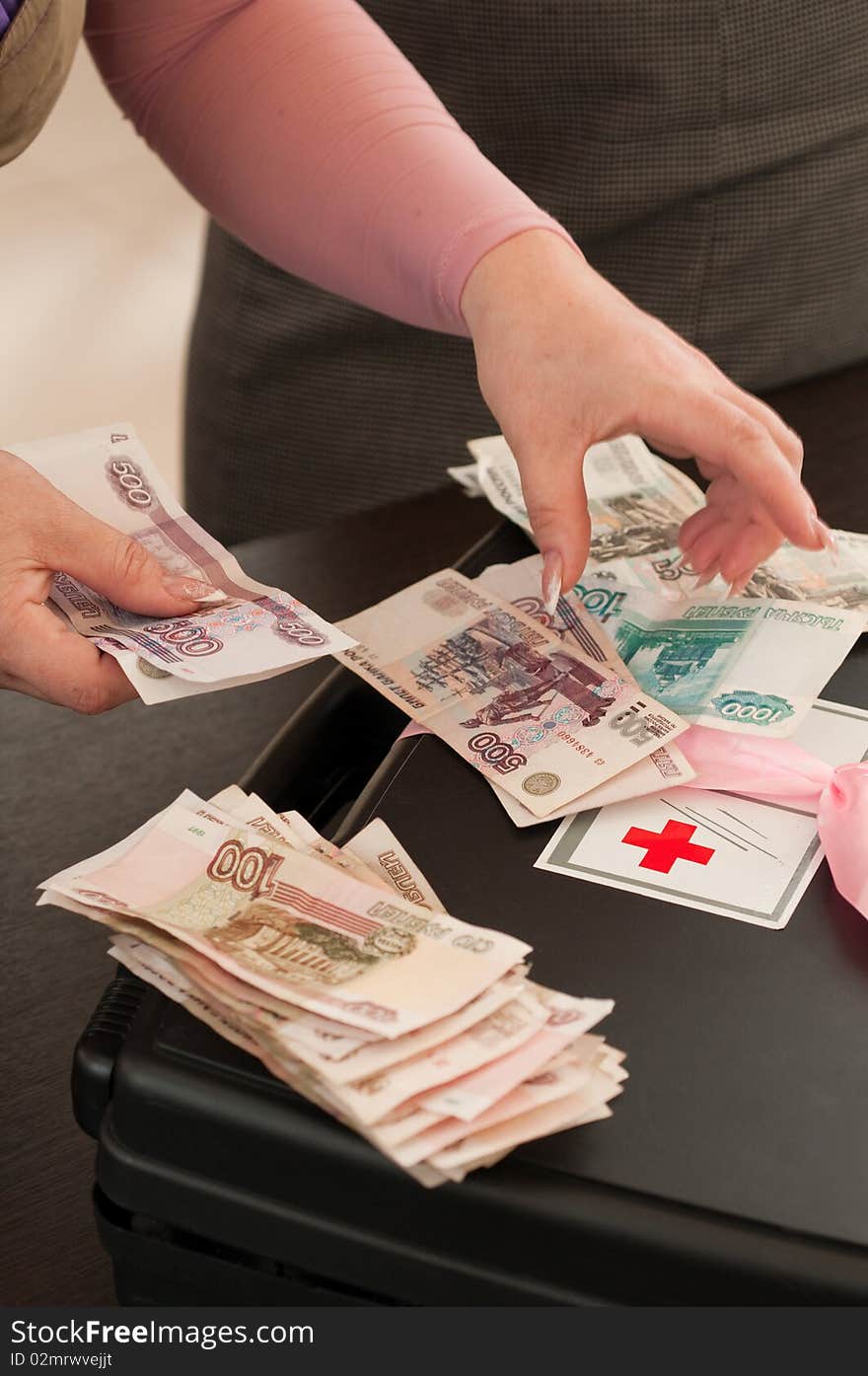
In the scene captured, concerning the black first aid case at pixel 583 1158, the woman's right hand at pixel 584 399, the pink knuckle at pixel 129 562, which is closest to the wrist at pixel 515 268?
the woman's right hand at pixel 584 399

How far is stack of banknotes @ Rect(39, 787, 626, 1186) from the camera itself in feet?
1.58

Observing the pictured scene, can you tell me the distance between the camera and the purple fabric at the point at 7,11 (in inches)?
29.6

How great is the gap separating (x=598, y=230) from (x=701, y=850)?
751mm

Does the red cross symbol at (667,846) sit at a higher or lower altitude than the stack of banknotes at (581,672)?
lower

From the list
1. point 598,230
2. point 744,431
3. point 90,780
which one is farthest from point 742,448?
point 598,230

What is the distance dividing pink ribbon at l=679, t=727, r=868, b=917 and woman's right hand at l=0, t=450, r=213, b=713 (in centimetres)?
29

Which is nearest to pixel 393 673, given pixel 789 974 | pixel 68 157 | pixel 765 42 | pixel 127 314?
pixel 789 974

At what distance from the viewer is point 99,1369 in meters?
0.51

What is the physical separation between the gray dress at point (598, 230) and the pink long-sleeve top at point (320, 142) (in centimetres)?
30

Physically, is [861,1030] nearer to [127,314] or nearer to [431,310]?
[431,310]

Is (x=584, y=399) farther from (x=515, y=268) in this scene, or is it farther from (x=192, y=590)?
(x=192, y=590)

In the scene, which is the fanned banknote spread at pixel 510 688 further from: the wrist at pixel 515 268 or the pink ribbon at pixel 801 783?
the wrist at pixel 515 268

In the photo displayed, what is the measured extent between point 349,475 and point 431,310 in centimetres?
46

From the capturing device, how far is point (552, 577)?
2.42 feet
